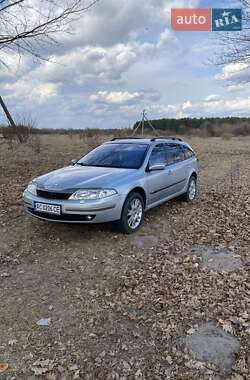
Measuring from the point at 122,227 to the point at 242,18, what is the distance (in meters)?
8.42

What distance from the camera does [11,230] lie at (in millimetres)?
6184

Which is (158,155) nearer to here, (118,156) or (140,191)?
(118,156)

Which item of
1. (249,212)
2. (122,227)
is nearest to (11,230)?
(122,227)

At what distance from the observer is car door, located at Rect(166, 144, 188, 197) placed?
23.9 feet

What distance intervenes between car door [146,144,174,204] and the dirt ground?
0.50 metres

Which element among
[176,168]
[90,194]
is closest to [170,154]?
[176,168]

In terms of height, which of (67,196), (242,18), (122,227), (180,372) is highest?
(242,18)

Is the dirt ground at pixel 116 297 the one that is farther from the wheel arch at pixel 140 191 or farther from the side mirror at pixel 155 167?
the side mirror at pixel 155 167

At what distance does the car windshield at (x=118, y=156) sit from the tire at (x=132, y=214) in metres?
0.64

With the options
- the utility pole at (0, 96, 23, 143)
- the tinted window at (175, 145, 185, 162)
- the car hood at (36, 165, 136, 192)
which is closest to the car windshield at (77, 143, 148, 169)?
the car hood at (36, 165, 136, 192)

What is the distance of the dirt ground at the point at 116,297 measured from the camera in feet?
9.73

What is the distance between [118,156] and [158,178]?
2.72 feet

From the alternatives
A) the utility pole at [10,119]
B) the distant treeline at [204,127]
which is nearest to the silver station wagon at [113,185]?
the utility pole at [10,119]

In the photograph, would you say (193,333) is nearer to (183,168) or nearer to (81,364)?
(81,364)
